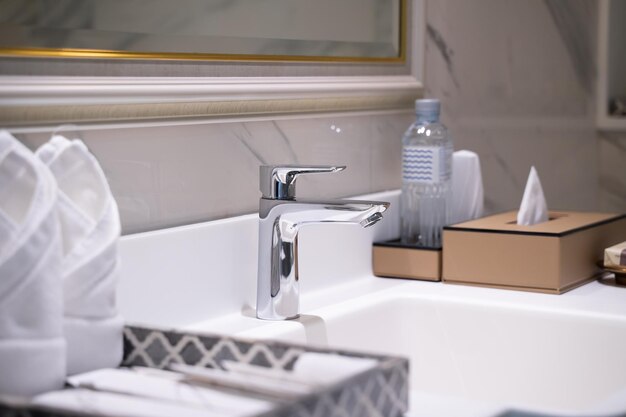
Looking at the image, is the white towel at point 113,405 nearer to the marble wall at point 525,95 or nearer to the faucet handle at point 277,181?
the faucet handle at point 277,181

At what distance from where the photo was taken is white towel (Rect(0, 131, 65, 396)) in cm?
84

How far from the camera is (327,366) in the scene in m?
0.82

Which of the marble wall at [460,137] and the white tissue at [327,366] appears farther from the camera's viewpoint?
the marble wall at [460,137]

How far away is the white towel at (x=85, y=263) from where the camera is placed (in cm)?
91

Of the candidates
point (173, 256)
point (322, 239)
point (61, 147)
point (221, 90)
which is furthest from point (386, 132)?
point (61, 147)

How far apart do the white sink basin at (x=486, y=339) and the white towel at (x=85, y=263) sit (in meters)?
0.32

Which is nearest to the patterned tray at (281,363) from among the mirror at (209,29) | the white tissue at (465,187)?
the mirror at (209,29)

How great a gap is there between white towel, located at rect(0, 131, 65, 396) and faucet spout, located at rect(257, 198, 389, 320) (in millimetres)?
425

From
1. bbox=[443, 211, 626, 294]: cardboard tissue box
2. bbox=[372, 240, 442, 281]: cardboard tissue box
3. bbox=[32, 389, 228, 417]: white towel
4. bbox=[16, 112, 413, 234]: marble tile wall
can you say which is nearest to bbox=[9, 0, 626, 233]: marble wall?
bbox=[16, 112, 413, 234]: marble tile wall

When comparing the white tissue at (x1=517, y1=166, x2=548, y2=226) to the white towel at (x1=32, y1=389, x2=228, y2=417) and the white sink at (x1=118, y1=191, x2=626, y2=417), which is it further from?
the white towel at (x1=32, y1=389, x2=228, y2=417)

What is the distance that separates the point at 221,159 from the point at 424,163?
37 cm

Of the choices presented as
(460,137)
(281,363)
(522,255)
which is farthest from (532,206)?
(281,363)

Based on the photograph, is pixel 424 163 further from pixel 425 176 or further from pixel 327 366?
pixel 327 366

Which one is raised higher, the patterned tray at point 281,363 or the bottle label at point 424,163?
the bottle label at point 424,163
